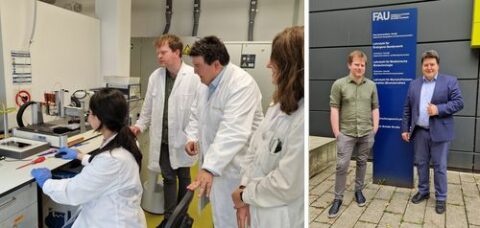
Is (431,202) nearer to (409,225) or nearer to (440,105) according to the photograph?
(409,225)

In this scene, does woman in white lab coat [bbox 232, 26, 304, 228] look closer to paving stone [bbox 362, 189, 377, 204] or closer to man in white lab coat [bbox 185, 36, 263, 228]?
man in white lab coat [bbox 185, 36, 263, 228]

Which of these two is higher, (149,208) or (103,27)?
(103,27)

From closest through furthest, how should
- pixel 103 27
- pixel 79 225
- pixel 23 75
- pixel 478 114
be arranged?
pixel 478 114 < pixel 79 225 < pixel 23 75 < pixel 103 27

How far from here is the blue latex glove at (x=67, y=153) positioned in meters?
1.46

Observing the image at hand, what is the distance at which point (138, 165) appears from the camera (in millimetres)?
1220

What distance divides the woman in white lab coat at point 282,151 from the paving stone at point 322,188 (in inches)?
8.2

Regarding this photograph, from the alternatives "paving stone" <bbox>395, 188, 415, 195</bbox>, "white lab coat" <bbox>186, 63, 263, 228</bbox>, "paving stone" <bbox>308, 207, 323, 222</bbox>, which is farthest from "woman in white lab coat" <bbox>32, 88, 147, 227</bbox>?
"paving stone" <bbox>395, 188, 415, 195</bbox>

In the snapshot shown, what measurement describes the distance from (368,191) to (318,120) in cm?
32

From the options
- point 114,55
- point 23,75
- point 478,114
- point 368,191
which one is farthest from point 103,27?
point 478,114

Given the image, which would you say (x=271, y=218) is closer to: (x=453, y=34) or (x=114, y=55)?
(x=453, y=34)

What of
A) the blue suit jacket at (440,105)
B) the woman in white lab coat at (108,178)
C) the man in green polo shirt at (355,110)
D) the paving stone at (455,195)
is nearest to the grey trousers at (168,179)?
the woman in white lab coat at (108,178)

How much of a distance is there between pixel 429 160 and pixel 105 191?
111 cm

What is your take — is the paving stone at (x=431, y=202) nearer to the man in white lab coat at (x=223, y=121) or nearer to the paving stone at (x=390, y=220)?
the paving stone at (x=390, y=220)

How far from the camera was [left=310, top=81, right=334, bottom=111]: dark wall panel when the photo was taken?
73 centimetres
